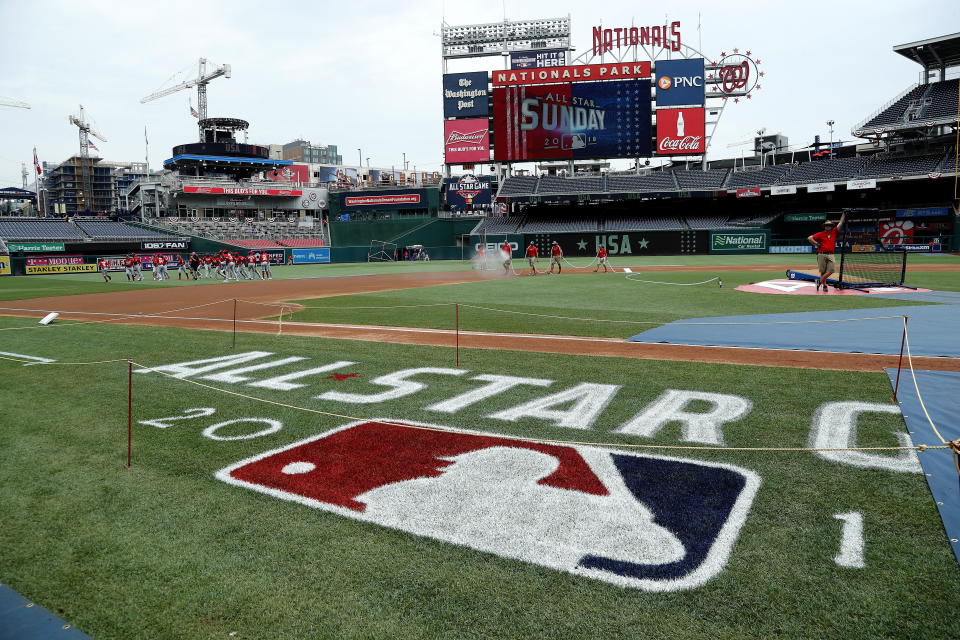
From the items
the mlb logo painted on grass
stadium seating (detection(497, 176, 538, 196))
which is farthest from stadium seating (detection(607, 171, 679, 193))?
the mlb logo painted on grass

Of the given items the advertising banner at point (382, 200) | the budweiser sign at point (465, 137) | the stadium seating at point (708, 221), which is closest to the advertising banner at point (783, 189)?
the stadium seating at point (708, 221)

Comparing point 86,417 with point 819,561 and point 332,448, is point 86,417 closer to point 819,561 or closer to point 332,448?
point 332,448

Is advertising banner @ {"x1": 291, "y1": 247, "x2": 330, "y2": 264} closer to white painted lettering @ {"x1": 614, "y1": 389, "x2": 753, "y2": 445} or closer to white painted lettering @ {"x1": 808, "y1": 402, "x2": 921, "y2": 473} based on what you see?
white painted lettering @ {"x1": 614, "y1": 389, "x2": 753, "y2": 445}

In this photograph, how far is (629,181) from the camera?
6238cm

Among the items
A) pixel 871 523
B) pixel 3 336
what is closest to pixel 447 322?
pixel 3 336

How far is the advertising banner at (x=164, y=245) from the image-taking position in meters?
56.7

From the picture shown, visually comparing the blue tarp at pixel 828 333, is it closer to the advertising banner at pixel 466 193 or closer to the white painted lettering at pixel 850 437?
the white painted lettering at pixel 850 437

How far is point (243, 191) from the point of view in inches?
3199

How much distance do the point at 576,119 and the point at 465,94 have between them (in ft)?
38.9

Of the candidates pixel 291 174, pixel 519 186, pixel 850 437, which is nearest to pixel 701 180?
pixel 519 186

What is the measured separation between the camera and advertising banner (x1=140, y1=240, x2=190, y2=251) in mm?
56656

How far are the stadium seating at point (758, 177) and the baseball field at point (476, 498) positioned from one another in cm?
5243

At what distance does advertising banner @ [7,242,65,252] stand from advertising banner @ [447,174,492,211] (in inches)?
1534

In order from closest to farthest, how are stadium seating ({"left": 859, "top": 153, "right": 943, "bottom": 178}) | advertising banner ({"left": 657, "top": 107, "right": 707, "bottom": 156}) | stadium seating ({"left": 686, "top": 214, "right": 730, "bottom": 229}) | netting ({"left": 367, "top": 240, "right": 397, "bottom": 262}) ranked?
1. stadium seating ({"left": 859, "top": 153, "right": 943, "bottom": 178})
2. stadium seating ({"left": 686, "top": 214, "right": 730, "bottom": 229})
3. advertising banner ({"left": 657, "top": 107, "right": 707, "bottom": 156})
4. netting ({"left": 367, "top": 240, "right": 397, "bottom": 262})
